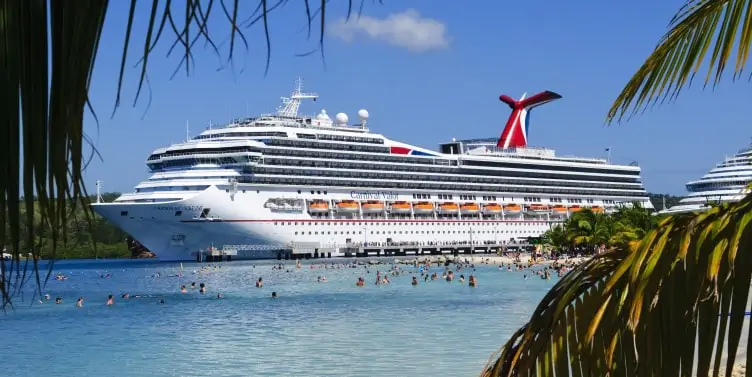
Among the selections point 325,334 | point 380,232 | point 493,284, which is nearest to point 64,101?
point 325,334

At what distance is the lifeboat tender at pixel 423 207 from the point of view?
90375mm

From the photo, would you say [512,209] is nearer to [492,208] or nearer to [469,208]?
[492,208]

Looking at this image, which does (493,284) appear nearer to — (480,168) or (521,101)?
(480,168)

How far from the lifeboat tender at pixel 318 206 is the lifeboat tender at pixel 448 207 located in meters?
14.0

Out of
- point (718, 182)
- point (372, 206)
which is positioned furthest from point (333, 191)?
point (718, 182)

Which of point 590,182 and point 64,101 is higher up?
point 590,182

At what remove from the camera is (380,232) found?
88562 millimetres

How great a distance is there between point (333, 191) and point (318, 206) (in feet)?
7.67

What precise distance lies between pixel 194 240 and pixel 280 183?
8.83 meters

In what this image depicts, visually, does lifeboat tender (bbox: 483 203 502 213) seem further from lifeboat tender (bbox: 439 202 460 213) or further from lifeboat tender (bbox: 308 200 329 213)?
lifeboat tender (bbox: 308 200 329 213)

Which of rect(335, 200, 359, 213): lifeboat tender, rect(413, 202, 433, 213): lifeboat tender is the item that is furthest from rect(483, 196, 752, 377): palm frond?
rect(413, 202, 433, 213): lifeboat tender

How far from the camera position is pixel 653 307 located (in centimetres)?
170

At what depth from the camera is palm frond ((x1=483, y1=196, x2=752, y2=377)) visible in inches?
65.4

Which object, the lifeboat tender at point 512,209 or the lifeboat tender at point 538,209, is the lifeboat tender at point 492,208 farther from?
the lifeboat tender at point 538,209
